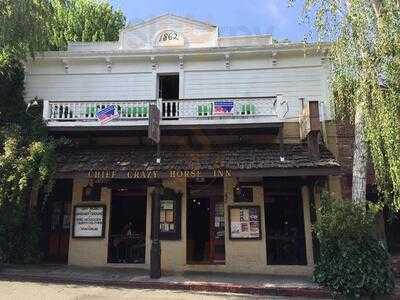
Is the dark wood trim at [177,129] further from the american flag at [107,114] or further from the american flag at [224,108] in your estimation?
the american flag at [224,108]

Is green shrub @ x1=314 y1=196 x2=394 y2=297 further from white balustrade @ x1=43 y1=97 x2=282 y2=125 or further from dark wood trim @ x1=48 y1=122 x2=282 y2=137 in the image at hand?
white balustrade @ x1=43 y1=97 x2=282 y2=125

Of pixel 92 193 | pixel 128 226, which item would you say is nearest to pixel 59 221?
pixel 92 193

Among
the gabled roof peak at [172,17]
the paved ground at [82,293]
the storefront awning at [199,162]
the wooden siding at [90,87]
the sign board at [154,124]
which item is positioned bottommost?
the paved ground at [82,293]

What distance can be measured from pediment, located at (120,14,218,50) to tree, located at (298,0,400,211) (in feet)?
17.7

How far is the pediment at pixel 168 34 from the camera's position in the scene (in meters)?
16.4

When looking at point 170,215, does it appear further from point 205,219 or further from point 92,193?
point 92,193

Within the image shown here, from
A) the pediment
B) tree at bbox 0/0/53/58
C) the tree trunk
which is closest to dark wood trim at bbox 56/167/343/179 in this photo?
the tree trunk

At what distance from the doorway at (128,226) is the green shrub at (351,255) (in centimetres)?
601

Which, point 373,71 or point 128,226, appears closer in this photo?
point 373,71

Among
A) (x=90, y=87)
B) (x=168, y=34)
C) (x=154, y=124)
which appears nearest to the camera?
(x=154, y=124)

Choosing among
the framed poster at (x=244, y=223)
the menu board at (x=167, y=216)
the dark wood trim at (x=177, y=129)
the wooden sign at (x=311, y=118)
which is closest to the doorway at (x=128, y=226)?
the menu board at (x=167, y=216)

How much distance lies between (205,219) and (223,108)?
374 cm

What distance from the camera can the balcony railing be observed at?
14.4 m

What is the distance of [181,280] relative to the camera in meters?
11.8
